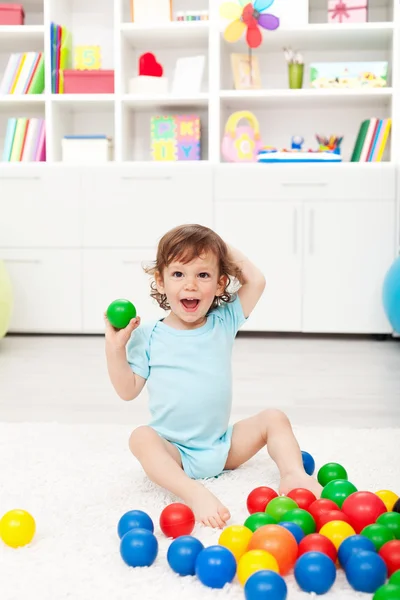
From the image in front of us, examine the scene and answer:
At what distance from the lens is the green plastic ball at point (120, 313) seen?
1459mm

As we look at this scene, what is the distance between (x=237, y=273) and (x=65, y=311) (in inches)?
87.5

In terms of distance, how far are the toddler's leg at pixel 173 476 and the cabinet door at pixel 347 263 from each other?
2177 mm

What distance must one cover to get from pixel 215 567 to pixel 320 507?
10.9 inches

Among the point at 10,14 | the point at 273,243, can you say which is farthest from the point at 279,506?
the point at 10,14

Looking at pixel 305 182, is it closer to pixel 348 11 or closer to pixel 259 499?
pixel 348 11

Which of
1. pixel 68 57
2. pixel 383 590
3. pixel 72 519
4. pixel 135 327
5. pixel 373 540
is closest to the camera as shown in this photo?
pixel 383 590

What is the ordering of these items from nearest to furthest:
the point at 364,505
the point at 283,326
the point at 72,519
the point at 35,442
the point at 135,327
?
the point at 364,505 < the point at 72,519 < the point at 135,327 < the point at 35,442 < the point at 283,326

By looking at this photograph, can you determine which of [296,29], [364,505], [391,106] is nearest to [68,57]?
[296,29]

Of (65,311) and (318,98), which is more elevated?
(318,98)

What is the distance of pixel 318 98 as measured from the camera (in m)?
3.79

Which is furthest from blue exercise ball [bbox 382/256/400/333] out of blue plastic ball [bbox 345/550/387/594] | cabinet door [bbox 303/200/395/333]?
blue plastic ball [bbox 345/550/387/594]

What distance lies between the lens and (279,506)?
4.21 feet

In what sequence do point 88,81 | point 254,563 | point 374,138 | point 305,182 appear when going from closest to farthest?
point 254,563
point 305,182
point 374,138
point 88,81

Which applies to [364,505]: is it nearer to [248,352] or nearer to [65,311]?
[248,352]
